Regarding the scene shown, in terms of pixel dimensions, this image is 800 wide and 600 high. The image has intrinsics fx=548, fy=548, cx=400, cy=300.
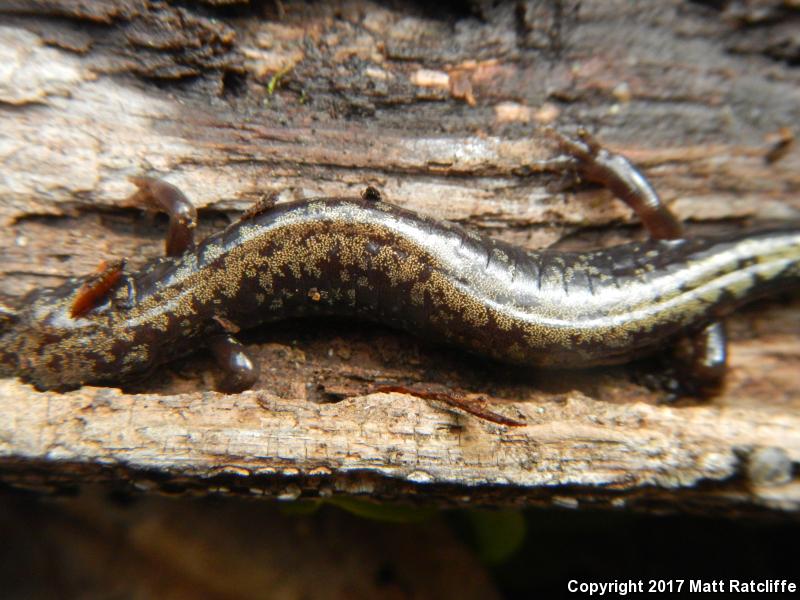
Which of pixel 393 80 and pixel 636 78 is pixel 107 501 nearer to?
pixel 393 80

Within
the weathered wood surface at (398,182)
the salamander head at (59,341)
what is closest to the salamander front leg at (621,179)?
the weathered wood surface at (398,182)

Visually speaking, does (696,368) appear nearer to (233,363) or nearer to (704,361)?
(704,361)

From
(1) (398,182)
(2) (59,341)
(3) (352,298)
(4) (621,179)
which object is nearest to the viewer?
(2) (59,341)

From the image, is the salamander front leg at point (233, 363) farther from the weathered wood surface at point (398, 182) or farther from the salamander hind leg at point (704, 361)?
the salamander hind leg at point (704, 361)

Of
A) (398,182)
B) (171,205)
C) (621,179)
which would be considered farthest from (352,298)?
(621,179)

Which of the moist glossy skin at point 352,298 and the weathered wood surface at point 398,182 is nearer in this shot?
the weathered wood surface at point 398,182

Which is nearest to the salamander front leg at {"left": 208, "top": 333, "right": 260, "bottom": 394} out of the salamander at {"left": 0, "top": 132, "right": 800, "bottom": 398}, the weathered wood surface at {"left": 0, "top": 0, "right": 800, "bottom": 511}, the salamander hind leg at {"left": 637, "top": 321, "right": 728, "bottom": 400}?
the salamander at {"left": 0, "top": 132, "right": 800, "bottom": 398}

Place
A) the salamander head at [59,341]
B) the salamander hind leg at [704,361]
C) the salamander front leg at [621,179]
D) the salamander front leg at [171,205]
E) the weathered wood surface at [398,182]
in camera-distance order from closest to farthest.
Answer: the weathered wood surface at [398,182] → the salamander head at [59,341] → the salamander front leg at [171,205] → the salamander hind leg at [704,361] → the salamander front leg at [621,179]
